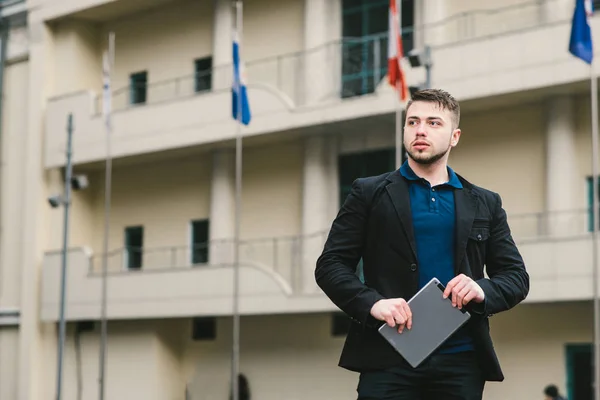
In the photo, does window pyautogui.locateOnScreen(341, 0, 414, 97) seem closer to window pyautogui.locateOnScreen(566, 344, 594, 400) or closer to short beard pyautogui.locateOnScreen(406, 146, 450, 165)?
window pyautogui.locateOnScreen(566, 344, 594, 400)

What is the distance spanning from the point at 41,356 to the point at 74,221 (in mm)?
3856

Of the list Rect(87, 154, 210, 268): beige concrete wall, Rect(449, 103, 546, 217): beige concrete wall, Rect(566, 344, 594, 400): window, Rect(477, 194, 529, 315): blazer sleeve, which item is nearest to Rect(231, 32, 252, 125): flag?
Rect(449, 103, 546, 217): beige concrete wall

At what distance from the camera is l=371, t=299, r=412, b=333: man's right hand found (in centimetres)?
428

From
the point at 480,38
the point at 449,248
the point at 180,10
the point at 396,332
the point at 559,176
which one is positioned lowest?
the point at 396,332

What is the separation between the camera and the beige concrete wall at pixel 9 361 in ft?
114

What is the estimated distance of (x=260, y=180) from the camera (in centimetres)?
3039

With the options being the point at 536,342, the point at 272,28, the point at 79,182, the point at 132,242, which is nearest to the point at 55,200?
the point at 79,182

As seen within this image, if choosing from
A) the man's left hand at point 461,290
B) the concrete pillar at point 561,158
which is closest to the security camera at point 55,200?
the concrete pillar at point 561,158

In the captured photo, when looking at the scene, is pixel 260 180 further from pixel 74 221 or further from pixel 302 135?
pixel 74 221

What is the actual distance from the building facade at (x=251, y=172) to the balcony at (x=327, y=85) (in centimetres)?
5

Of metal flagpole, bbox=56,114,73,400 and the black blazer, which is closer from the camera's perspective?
the black blazer

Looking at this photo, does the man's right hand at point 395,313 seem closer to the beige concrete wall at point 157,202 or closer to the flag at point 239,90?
the flag at point 239,90

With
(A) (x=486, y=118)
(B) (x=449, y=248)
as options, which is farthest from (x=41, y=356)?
(B) (x=449, y=248)

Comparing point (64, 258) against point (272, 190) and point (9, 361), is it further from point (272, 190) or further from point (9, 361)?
point (9, 361)
